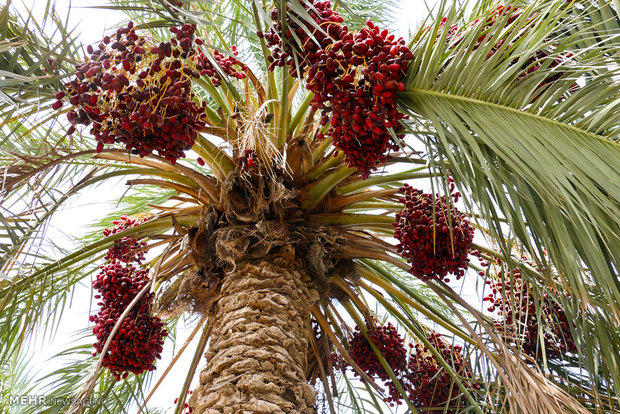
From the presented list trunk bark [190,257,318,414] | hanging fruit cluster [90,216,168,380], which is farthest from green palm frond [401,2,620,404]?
hanging fruit cluster [90,216,168,380]

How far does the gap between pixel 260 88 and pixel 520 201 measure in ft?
5.70

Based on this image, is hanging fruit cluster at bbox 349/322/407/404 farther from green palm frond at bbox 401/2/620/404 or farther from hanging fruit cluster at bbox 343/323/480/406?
green palm frond at bbox 401/2/620/404

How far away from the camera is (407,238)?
2.90 metres

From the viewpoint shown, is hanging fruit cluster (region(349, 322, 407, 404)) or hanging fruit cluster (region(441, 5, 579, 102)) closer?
hanging fruit cluster (region(441, 5, 579, 102))

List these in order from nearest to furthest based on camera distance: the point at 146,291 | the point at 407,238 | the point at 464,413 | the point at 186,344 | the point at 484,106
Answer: the point at 484,106, the point at 407,238, the point at 464,413, the point at 146,291, the point at 186,344

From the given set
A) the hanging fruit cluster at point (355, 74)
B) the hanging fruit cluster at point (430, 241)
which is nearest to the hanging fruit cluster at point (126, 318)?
the hanging fruit cluster at point (430, 241)

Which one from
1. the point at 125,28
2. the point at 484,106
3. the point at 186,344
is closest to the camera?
the point at 484,106

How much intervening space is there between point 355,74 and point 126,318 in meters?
1.84

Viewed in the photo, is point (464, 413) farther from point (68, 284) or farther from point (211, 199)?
point (68, 284)

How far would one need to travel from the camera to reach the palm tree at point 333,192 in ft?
6.80

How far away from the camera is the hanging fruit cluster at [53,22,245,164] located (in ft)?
7.72

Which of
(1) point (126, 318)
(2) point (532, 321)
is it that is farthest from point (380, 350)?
(1) point (126, 318)

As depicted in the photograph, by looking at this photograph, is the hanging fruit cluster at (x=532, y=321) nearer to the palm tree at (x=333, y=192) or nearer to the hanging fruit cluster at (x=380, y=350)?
the palm tree at (x=333, y=192)

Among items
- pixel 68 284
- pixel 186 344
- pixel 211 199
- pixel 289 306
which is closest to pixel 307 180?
pixel 211 199
